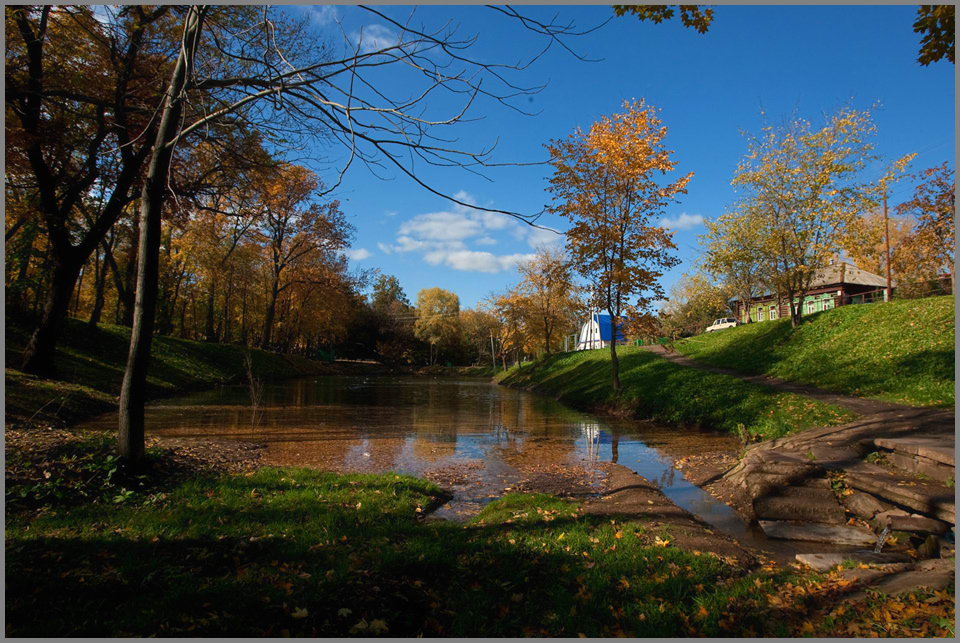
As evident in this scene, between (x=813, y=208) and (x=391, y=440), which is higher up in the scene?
→ (x=813, y=208)

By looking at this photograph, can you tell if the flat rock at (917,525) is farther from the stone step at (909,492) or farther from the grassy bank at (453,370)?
the grassy bank at (453,370)

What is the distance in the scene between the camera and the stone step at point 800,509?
607 centimetres

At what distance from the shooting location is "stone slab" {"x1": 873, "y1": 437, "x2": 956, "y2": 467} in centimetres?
621

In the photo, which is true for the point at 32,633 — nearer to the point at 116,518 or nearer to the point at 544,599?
the point at 116,518

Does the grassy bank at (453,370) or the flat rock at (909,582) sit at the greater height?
the grassy bank at (453,370)

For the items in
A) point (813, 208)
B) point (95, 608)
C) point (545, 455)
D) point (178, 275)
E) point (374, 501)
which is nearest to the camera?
point (95, 608)

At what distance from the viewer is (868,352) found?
1562 centimetres

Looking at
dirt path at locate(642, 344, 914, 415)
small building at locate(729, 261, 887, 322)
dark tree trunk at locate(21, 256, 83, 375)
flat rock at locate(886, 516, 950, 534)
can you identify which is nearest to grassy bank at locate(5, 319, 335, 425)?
dark tree trunk at locate(21, 256, 83, 375)

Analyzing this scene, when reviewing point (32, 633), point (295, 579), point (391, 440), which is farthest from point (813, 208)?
point (32, 633)

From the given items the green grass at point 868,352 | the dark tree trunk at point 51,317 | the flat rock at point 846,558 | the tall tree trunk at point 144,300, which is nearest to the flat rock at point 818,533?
the flat rock at point 846,558

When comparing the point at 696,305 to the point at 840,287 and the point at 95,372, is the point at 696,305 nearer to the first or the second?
the point at 840,287

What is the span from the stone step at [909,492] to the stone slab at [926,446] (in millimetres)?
424

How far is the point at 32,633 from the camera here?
2965mm

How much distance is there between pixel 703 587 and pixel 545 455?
6.75 metres
